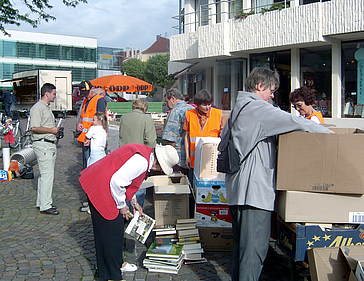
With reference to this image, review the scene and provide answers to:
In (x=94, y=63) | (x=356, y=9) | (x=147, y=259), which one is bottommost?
(x=147, y=259)

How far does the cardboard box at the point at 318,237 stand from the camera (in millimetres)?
2992

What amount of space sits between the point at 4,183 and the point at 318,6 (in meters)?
11.1

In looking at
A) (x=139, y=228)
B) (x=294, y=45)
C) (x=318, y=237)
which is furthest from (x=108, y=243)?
(x=294, y=45)

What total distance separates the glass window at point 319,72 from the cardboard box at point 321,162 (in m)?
11.7

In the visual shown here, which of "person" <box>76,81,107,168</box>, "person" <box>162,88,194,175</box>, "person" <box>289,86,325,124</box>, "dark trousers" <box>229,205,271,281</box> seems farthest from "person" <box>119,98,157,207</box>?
"dark trousers" <box>229,205,271,281</box>

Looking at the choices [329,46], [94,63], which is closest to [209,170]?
[329,46]

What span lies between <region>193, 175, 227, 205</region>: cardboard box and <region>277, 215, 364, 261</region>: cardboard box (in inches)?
57.9

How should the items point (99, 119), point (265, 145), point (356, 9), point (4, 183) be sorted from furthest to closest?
point (356, 9) < point (4, 183) < point (99, 119) < point (265, 145)

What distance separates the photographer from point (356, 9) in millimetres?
11812

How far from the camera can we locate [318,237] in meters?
2.99

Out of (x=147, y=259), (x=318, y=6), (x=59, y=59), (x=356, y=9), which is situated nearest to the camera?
(x=147, y=259)

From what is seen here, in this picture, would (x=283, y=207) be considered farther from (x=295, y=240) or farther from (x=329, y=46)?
(x=329, y=46)

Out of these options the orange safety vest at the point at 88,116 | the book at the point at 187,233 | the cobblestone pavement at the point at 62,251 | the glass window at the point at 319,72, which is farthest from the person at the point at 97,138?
the glass window at the point at 319,72

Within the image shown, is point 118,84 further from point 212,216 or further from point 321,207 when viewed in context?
point 321,207
